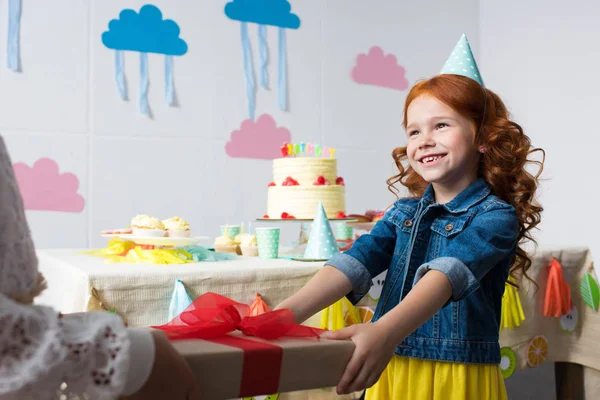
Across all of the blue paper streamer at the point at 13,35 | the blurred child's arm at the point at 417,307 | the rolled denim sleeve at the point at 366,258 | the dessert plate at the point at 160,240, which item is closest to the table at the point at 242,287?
the dessert plate at the point at 160,240

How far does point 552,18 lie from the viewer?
12.8ft

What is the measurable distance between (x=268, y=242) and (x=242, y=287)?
365 mm

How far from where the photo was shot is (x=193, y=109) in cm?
358

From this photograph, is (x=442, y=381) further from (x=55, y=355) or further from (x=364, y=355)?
(x=55, y=355)

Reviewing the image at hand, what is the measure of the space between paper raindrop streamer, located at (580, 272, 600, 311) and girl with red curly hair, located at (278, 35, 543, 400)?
3.56ft

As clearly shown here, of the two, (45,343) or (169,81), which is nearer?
(45,343)

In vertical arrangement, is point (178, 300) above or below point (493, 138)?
below

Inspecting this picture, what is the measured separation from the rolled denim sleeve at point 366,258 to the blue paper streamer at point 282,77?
256 centimetres

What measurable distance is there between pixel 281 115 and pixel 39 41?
53.2 inches

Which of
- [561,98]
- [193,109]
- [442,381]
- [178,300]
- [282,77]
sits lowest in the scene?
[442,381]

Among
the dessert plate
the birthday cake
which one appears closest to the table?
the dessert plate

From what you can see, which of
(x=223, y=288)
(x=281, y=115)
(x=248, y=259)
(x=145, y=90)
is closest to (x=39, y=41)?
(x=145, y=90)

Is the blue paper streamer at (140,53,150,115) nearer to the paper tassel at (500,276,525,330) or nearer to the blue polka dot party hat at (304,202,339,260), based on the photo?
the blue polka dot party hat at (304,202,339,260)

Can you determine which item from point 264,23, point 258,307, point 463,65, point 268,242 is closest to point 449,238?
point 463,65
